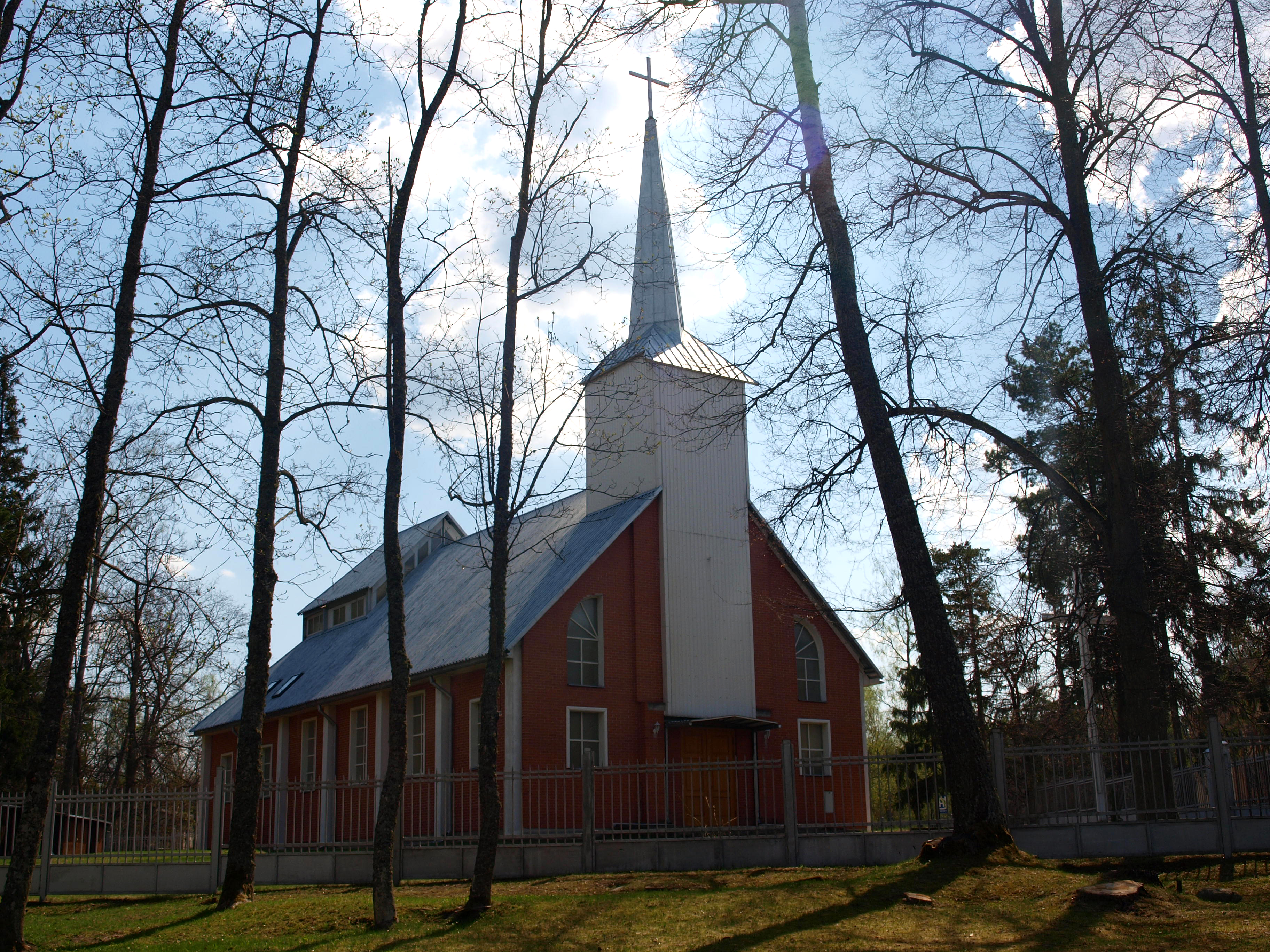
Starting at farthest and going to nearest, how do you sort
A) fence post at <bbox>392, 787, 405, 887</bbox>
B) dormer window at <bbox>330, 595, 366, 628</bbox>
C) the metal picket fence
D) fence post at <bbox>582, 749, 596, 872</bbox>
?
dormer window at <bbox>330, 595, 366, 628</bbox> → fence post at <bbox>392, 787, 405, 887</bbox> → fence post at <bbox>582, 749, 596, 872</bbox> → the metal picket fence

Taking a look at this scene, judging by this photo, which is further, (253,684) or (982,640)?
(982,640)

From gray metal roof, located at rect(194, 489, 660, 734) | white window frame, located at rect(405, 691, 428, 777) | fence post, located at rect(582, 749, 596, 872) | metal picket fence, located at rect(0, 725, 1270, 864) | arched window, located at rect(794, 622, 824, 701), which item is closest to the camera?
metal picket fence, located at rect(0, 725, 1270, 864)

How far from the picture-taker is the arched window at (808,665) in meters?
27.0

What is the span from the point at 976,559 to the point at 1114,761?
18351 mm

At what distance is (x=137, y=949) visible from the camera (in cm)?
1053

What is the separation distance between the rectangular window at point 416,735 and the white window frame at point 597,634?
3.97 meters

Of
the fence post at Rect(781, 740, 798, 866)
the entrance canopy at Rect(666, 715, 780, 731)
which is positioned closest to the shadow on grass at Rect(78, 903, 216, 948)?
the fence post at Rect(781, 740, 798, 866)

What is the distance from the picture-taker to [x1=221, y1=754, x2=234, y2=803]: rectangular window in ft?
52.9

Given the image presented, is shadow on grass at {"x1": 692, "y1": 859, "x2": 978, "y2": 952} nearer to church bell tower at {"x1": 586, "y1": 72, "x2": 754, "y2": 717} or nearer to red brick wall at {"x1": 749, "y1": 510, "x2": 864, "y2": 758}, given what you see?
church bell tower at {"x1": 586, "y1": 72, "x2": 754, "y2": 717}

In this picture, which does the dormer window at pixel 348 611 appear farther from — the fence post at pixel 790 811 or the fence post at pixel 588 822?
the fence post at pixel 790 811

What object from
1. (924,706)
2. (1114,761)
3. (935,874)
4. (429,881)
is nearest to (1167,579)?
(1114,761)

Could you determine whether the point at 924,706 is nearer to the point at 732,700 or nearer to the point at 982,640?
the point at 732,700

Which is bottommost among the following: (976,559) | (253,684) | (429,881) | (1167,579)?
(429,881)

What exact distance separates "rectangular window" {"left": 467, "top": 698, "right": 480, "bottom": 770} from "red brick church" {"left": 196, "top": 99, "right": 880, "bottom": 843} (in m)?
0.06
